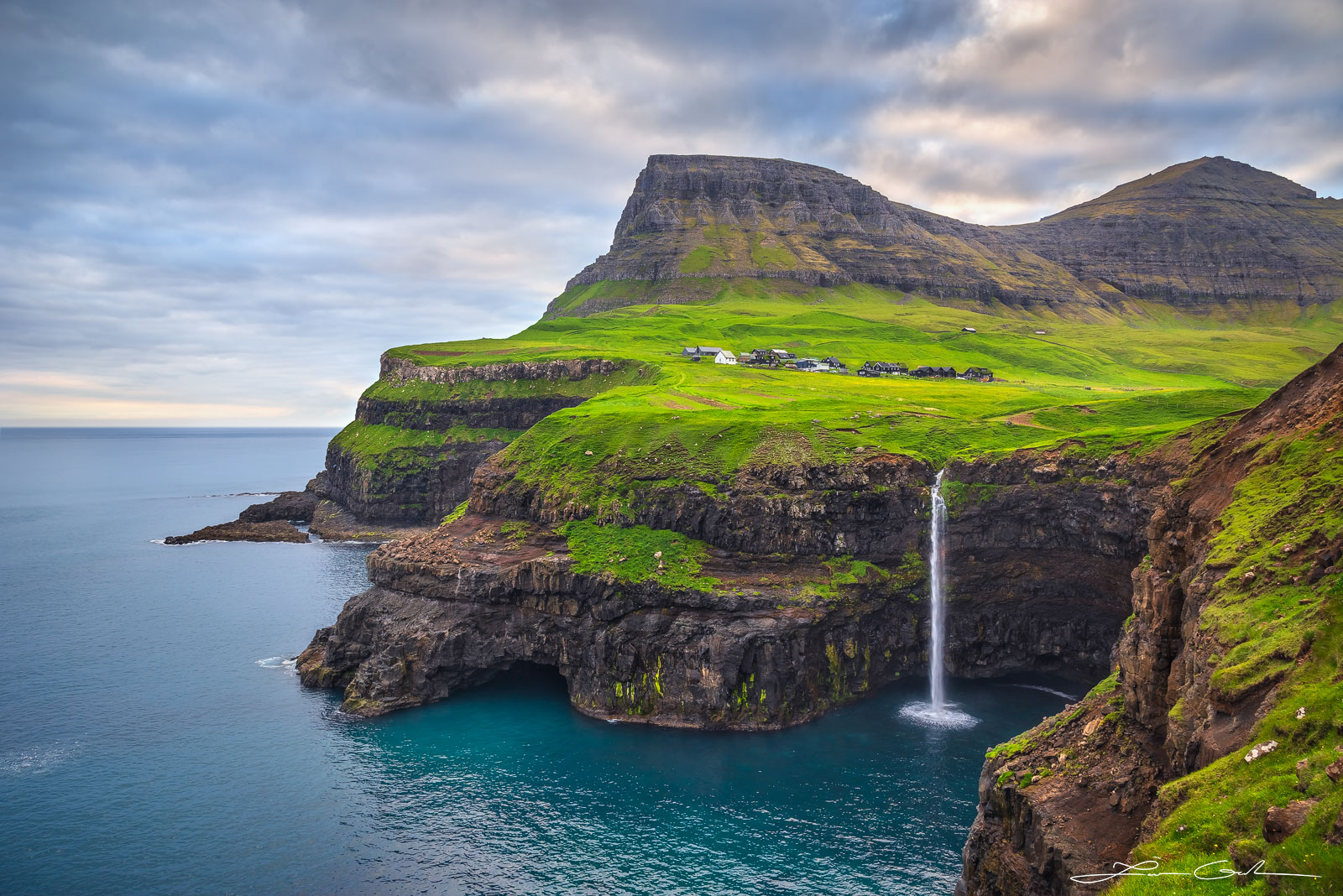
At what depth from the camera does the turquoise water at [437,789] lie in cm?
4922

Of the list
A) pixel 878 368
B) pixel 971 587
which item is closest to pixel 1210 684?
pixel 971 587

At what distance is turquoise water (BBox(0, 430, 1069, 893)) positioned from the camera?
49.2 meters

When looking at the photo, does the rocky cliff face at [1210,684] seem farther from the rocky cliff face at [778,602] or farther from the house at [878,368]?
the house at [878,368]

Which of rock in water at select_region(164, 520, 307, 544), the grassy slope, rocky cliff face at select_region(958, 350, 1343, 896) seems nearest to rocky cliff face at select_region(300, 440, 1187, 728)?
rocky cliff face at select_region(958, 350, 1343, 896)

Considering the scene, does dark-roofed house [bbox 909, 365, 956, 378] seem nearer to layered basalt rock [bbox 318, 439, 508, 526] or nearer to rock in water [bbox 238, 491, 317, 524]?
layered basalt rock [bbox 318, 439, 508, 526]

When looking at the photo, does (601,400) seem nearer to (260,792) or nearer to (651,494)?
(651,494)

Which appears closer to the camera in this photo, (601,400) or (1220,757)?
(1220,757)

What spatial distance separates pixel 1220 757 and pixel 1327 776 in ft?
17.0

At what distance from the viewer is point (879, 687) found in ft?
261

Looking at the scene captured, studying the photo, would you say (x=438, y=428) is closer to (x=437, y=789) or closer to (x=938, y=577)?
(x=437, y=789)

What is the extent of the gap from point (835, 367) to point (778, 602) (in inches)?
4116

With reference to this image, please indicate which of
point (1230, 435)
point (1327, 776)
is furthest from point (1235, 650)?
point (1230, 435)

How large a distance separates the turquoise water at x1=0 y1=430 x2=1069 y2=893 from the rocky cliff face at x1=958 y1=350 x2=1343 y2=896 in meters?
15.5

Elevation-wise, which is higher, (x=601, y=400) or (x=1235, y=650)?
(x=601, y=400)
